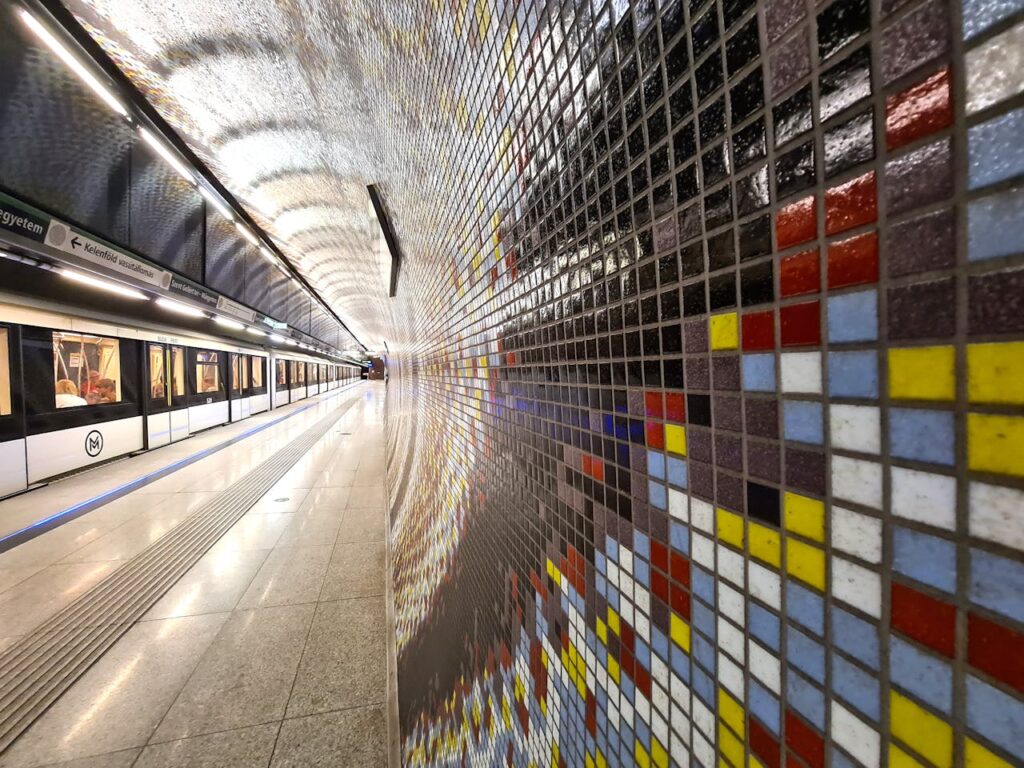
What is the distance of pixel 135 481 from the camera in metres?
6.80

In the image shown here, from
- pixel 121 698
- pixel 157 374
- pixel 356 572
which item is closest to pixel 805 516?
pixel 121 698

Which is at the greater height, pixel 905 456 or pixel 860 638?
pixel 905 456

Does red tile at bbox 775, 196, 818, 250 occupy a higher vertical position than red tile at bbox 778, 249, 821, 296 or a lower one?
higher

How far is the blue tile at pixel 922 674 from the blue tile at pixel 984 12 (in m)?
0.48

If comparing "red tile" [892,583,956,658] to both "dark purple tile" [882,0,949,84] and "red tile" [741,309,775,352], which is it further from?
"dark purple tile" [882,0,949,84]

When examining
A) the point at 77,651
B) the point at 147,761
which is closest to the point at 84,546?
the point at 77,651

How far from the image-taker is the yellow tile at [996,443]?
0.29 metres

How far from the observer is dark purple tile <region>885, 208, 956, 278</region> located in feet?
1.05

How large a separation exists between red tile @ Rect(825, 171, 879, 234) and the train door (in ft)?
29.1

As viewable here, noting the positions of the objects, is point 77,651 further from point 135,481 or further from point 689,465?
point 135,481

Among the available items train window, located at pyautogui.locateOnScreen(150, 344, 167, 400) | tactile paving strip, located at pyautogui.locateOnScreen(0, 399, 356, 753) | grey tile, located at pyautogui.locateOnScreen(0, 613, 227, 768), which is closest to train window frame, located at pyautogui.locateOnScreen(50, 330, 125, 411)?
train window, located at pyautogui.locateOnScreen(150, 344, 167, 400)

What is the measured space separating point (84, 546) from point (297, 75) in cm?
524

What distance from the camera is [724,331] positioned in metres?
0.53

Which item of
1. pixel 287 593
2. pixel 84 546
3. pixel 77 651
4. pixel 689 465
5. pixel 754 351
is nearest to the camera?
pixel 754 351
